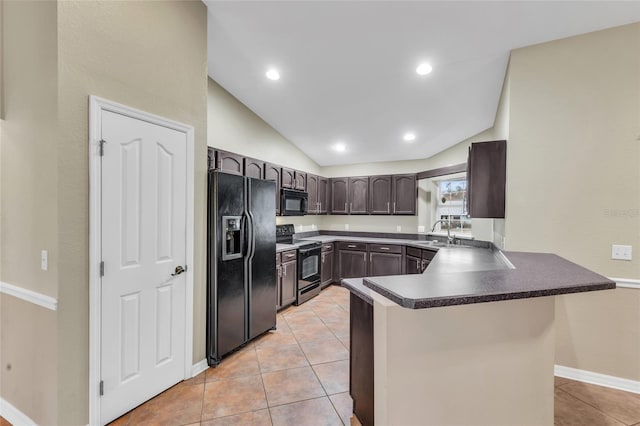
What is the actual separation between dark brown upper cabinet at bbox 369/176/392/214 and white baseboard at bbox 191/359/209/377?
12.5ft

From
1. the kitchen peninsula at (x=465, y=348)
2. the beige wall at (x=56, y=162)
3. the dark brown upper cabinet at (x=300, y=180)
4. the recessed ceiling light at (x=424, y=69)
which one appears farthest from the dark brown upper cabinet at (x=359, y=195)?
the beige wall at (x=56, y=162)

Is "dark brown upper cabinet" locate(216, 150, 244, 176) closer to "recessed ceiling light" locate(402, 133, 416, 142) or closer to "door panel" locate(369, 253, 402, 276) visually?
"recessed ceiling light" locate(402, 133, 416, 142)

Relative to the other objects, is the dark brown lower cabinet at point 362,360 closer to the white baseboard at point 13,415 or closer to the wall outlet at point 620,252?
the white baseboard at point 13,415

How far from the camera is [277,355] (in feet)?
9.17

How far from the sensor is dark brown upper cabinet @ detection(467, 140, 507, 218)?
2.66 m

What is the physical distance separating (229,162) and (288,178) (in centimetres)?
130

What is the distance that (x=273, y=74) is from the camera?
3266 mm

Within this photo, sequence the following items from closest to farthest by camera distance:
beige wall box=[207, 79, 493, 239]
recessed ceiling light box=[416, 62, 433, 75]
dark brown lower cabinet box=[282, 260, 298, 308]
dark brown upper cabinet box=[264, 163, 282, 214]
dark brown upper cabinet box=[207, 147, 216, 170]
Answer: recessed ceiling light box=[416, 62, 433, 75], dark brown upper cabinet box=[207, 147, 216, 170], beige wall box=[207, 79, 493, 239], dark brown lower cabinet box=[282, 260, 298, 308], dark brown upper cabinet box=[264, 163, 282, 214]

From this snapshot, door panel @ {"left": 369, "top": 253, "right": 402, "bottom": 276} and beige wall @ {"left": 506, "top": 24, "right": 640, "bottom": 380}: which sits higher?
beige wall @ {"left": 506, "top": 24, "right": 640, "bottom": 380}

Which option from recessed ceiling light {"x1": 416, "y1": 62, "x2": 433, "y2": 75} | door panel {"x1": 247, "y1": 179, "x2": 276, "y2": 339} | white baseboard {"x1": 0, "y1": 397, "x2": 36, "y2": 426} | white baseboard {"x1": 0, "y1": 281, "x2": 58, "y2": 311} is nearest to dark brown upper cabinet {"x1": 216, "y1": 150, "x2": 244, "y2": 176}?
door panel {"x1": 247, "y1": 179, "x2": 276, "y2": 339}

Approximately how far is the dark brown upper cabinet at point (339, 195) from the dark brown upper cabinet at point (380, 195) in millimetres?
519

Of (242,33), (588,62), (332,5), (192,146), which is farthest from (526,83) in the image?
(192,146)

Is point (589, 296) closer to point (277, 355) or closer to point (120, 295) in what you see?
point (277, 355)

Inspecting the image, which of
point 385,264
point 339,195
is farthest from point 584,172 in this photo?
point 339,195
